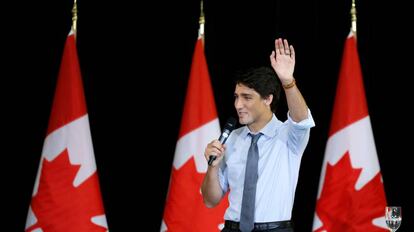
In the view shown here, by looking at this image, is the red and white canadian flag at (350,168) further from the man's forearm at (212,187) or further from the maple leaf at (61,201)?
the man's forearm at (212,187)

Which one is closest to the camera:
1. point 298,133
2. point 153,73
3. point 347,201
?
point 298,133

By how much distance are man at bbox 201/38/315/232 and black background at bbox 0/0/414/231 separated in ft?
6.51

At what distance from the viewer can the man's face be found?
269 cm

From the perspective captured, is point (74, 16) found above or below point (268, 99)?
above

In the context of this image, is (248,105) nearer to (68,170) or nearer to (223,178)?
(223,178)

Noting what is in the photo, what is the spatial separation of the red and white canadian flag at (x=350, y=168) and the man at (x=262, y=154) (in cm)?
171

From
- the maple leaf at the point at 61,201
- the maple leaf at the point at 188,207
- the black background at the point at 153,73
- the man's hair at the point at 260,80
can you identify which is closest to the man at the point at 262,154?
the man's hair at the point at 260,80

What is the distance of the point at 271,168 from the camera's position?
8.61ft

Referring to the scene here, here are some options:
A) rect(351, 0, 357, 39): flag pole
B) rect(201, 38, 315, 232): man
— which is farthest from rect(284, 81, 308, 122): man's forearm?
rect(351, 0, 357, 39): flag pole

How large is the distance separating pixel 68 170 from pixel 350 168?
1.79m

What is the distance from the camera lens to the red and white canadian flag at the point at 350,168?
4.27 metres

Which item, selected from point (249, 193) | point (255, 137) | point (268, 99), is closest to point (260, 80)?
point (268, 99)

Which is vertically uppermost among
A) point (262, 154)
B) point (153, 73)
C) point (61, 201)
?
point (153, 73)

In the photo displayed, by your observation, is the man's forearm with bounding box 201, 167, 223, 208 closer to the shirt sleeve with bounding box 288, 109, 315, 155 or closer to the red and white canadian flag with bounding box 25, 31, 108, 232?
the shirt sleeve with bounding box 288, 109, 315, 155
